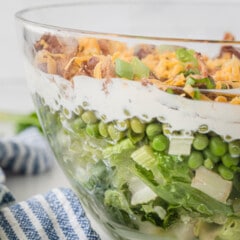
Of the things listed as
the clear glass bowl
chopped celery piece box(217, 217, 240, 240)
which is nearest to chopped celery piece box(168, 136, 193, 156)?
the clear glass bowl

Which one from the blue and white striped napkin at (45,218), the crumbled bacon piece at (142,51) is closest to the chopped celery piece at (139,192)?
the blue and white striped napkin at (45,218)

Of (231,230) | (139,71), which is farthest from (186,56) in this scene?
(231,230)

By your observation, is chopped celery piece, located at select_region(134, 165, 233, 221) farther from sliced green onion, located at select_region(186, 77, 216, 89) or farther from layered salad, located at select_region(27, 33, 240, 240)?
sliced green onion, located at select_region(186, 77, 216, 89)

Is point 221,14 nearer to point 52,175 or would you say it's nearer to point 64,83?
point 52,175

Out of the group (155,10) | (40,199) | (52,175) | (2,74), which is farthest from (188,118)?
(2,74)

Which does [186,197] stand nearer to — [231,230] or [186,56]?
[231,230]

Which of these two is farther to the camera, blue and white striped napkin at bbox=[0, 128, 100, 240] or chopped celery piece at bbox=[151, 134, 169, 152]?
blue and white striped napkin at bbox=[0, 128, 100, 240]

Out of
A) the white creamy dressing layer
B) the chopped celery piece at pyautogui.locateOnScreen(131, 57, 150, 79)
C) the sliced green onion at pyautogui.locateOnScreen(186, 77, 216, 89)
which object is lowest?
the white creamy dressing layer
